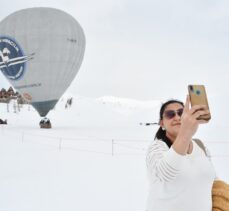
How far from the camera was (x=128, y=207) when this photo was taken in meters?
6.75

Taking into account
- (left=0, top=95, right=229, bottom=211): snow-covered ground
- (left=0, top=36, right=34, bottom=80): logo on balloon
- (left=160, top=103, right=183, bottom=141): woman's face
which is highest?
(left=0, top=36, right=34, bottom=80): logo on balloon

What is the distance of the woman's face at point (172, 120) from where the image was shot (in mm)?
2348

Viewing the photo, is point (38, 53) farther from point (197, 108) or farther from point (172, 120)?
point (197, 108)

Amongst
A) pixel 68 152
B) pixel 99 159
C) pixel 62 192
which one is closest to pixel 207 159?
pixel 62 192

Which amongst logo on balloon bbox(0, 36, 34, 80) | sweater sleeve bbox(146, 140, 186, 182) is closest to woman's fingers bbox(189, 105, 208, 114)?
sweater sleeve bbox(146, 140, 186, 182)

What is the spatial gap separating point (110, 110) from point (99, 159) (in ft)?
193

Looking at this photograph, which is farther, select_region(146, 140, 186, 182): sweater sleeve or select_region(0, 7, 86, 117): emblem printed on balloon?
select_region(0, 7, 86, 117): emblem printed on balloon

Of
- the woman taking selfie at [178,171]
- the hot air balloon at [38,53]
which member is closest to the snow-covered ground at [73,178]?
the woman taking selfie at [178,171]

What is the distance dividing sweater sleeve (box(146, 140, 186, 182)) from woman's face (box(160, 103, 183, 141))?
0.12 m

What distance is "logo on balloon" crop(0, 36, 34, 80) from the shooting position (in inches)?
1267

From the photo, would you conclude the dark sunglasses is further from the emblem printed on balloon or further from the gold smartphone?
the emblem printed on balloon

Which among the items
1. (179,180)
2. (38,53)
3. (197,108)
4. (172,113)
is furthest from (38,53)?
(197,108)

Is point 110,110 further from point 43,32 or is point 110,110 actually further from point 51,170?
point 51,170

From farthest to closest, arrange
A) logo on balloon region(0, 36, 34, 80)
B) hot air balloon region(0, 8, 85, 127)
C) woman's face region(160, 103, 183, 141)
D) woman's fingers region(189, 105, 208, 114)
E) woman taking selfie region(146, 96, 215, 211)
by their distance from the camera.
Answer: hot air balloon region(0, 8, 85, 127)
logo on balloon region(0, 36, 34, 80)
woman's face region(160, 103, 183, 141)
woman taking selfie region(146, 96, 215, 211)
woman's fingers region(189, 105, 208, 114)
